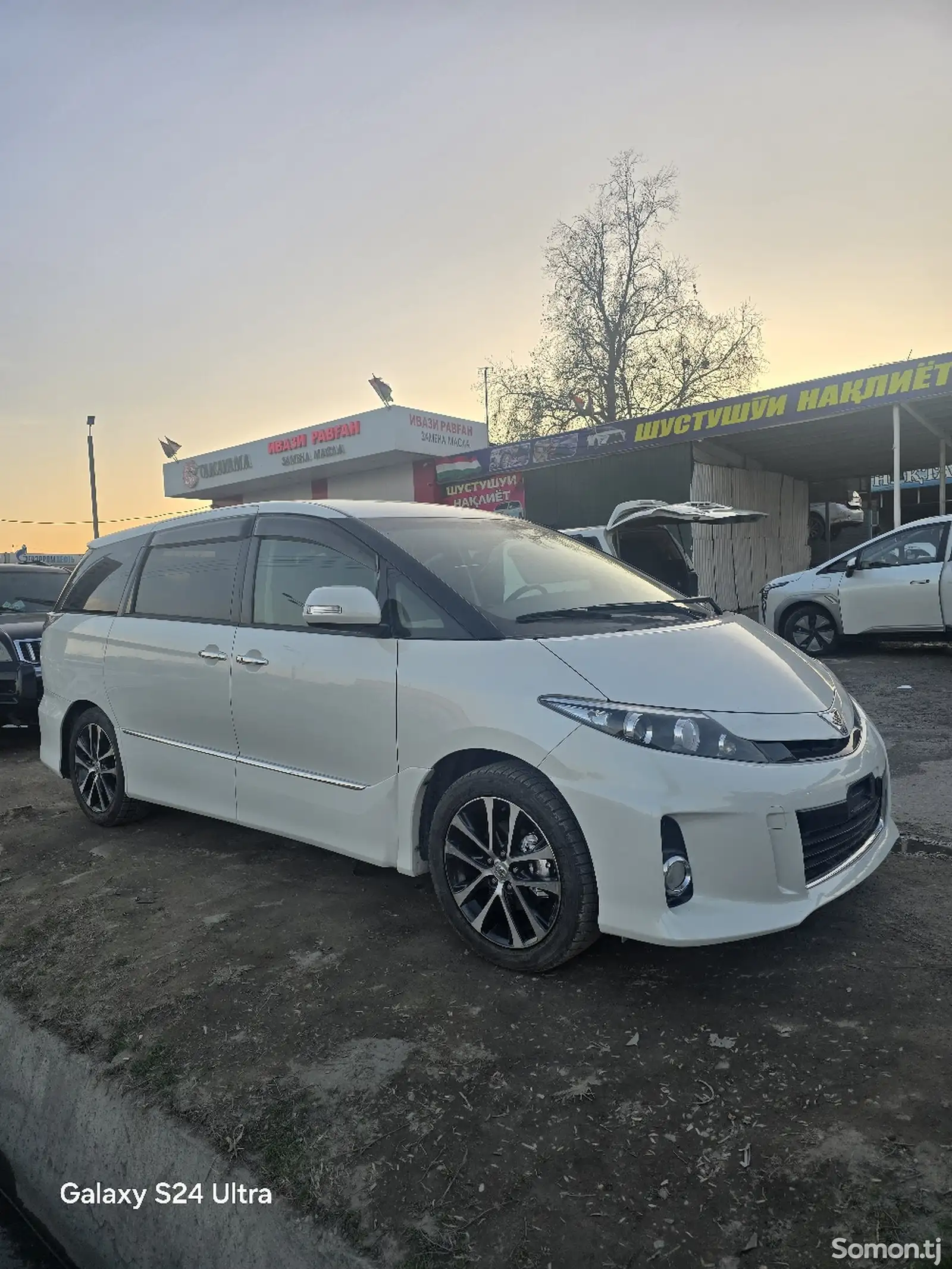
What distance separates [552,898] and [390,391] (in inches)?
879

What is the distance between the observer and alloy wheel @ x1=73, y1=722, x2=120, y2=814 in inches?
183

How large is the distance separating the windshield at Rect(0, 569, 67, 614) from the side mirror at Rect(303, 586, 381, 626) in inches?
226

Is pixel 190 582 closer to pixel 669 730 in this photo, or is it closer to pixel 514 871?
pixel 514 871

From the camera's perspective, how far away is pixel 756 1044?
7.77 ft

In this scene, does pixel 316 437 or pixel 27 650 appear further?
pixel 316 437

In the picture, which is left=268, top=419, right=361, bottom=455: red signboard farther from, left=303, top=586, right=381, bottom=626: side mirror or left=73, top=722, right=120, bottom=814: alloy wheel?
left=303, top=586, right=381, bottom=626: side mirror

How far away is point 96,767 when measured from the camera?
4.73 metres

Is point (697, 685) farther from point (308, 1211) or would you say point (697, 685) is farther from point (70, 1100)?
point (70, 1100)

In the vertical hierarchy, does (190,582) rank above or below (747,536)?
below

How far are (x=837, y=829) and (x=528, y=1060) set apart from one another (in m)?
1.21

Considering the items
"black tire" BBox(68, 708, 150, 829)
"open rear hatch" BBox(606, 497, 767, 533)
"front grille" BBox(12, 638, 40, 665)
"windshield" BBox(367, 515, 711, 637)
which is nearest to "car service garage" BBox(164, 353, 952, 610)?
"open rear hatch" BBox(606, 497, 767, 533)

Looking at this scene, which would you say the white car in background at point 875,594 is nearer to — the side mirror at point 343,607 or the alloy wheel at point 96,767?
the side mirror at point 343,607

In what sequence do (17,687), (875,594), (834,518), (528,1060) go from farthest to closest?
(834,518) < (875,594) < (17,687) < (528,1060)

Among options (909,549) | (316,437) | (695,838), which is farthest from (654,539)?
(316,437)
